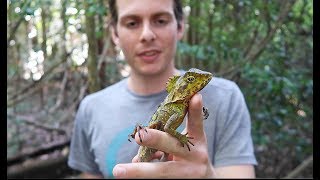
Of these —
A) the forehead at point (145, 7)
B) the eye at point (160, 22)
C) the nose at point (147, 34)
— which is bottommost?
the nose at point (147, 34)

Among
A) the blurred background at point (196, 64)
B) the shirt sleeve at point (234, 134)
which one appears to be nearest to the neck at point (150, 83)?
the shirt sleeve at point (234, 134)

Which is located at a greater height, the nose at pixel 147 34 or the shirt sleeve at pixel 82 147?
the nose at pixel 147 34

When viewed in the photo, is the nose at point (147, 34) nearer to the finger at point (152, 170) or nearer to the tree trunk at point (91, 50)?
the finger at point (152, 170)

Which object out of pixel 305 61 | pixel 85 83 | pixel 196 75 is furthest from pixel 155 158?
pixel 305 61

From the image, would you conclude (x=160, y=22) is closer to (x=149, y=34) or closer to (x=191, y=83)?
(x=149, y=34)

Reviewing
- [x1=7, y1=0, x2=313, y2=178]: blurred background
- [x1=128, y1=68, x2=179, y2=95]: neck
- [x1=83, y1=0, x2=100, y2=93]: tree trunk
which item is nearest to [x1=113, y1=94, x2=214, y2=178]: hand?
[x1=128, y1=68, x2=179, y2=95]: neck
